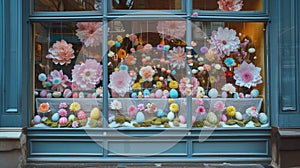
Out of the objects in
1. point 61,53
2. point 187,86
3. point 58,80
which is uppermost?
point 61,53

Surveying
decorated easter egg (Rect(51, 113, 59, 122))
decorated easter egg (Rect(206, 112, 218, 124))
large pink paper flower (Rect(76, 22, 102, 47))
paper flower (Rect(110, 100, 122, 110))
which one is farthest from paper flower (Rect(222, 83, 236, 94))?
decorated easter egg (Rect(51, 113, 59, 122))

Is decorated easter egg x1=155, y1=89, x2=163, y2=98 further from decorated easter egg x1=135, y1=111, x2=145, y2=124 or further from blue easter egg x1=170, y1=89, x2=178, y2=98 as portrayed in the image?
decorated easter egg x1=135, y1=111, x2=145, y2=124

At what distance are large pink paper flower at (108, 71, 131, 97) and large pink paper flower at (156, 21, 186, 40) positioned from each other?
3.39 feet

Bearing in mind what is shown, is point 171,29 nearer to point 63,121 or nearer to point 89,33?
point 89,33

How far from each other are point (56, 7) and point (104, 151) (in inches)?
107

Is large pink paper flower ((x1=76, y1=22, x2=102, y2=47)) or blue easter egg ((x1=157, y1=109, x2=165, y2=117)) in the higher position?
large pink paper flower ((x1=76, y1=22, x2=102, y2=47))

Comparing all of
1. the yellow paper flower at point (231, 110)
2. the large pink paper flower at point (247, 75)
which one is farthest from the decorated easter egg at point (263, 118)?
the large pink paper flower at point (247, 75)

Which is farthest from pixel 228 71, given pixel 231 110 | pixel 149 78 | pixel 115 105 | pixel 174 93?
pixel 115 105

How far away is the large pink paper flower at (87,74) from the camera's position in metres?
5.96

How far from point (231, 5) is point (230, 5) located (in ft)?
0.06

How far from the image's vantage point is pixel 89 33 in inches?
239

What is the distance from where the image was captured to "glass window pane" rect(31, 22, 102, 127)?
5939 mm

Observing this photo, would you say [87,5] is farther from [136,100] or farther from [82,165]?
[82,165]

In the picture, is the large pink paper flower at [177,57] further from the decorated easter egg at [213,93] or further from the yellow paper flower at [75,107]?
the yellow paper flower at [75,107]
